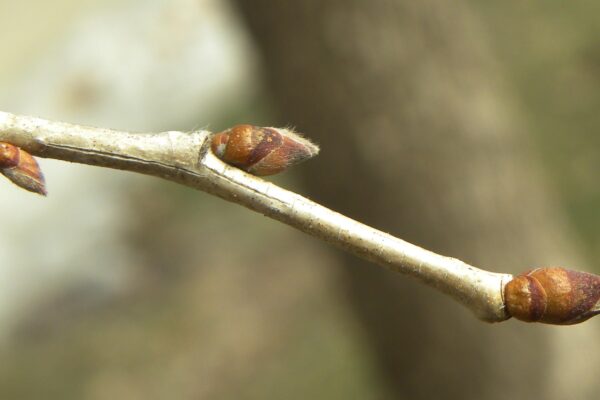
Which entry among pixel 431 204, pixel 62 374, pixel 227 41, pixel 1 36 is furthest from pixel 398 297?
pixel 1 36

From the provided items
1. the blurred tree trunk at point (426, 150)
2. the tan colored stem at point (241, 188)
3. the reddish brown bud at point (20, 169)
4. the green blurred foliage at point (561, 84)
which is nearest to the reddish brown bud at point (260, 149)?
the tan colored stem at point (241, 188)

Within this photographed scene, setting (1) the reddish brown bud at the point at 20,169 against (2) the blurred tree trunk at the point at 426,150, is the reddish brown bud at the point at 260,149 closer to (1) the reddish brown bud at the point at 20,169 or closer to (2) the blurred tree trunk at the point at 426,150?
(1) the reddish brown bud at the point at 20,169

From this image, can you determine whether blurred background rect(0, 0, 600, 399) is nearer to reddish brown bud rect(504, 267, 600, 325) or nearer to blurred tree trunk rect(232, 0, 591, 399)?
blurred tree trunk rect(232, 0, 591, 399)

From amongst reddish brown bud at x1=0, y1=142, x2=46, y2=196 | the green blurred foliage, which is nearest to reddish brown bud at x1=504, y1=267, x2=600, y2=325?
reddish brown bud at x1=0, y1=142, x2=46, y2=196

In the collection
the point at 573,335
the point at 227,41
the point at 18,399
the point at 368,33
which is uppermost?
the point at 227,41

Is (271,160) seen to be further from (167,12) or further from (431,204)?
(167,12)
